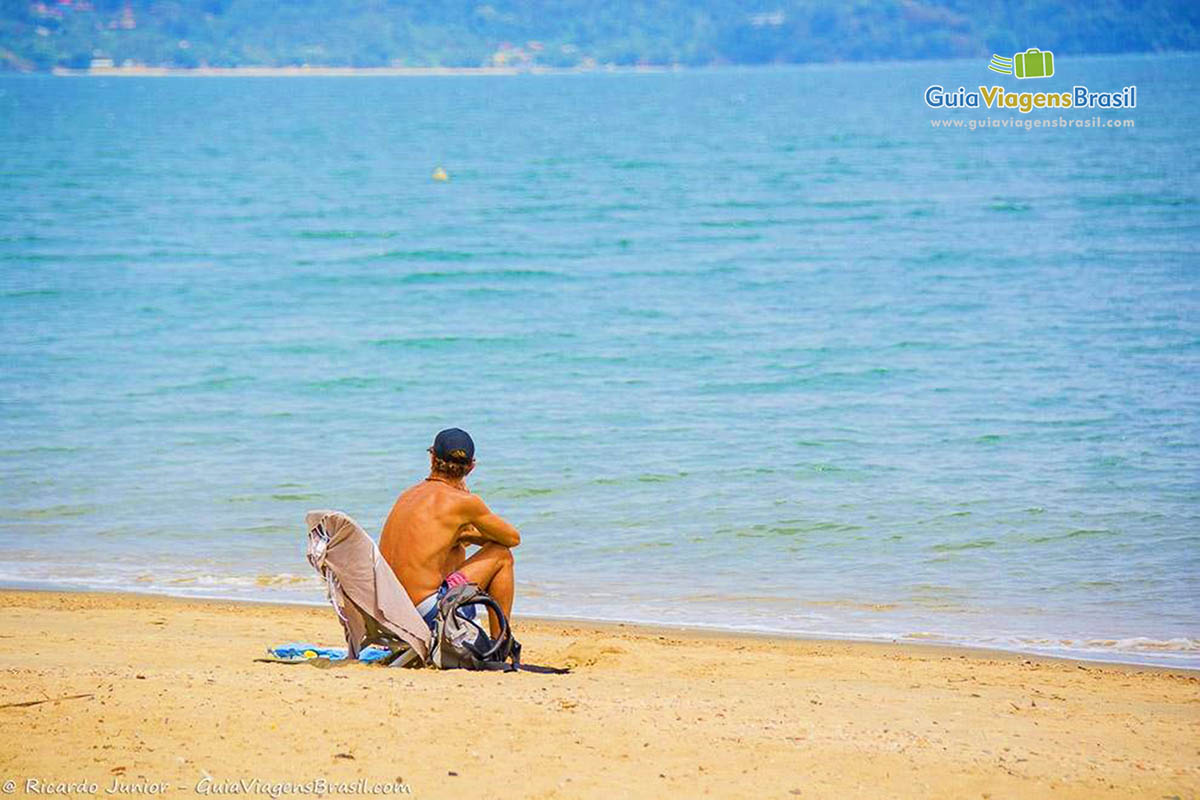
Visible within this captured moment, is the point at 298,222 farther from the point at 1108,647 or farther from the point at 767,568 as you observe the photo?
A: the point at 1108,647

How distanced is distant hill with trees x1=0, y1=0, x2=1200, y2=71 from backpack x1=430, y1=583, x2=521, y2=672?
167 metres

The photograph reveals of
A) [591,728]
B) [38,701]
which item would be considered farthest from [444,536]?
[38,701]

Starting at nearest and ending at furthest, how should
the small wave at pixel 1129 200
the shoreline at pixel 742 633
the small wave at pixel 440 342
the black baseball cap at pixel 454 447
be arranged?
the black baseball cap at pixel 454 447
the shoreline at pixel 742 633
the small wave at pixel 440 342
the small wave at pixel 1129 200

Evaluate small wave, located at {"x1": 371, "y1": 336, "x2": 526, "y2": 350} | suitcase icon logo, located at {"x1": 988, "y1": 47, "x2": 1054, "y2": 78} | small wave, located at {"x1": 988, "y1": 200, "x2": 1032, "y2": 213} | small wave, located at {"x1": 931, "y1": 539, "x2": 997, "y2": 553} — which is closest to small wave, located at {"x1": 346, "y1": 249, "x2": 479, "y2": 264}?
small wave, located at {"x1": 371, "y1": 336, "x2": 526, "y2": 350}

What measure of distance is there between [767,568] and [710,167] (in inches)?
1597

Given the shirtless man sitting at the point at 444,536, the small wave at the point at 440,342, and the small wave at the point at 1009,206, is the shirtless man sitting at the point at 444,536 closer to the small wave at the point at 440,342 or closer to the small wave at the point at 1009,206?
the small wave at the point at 440,342

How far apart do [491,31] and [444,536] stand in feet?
620

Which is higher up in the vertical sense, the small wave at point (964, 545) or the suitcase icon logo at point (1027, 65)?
the suitcase icon logo at point (1027, 65)

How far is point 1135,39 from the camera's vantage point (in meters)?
158

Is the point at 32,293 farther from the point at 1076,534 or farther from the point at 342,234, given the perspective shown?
the point at 1076,534

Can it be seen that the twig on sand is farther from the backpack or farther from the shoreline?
the shoreline

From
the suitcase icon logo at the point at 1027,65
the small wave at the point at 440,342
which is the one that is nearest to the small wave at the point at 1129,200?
the small wave at the point at 440,342

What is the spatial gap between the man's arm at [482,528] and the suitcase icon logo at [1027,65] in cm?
11308

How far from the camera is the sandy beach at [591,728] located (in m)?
4.77
